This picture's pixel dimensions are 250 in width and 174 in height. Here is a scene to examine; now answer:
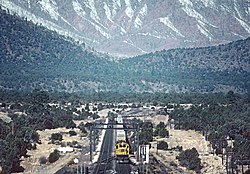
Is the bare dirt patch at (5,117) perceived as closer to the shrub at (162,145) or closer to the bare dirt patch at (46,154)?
the bare dirt patch at (46,154)

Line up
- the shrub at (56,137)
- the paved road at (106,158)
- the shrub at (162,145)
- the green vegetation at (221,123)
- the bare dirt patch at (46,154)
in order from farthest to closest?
the shrub at (56,137)
the shrub at (162,145)
the green vegetation at (221,123)
the bare dirt patch at (46,154)
the paved road at (106,158)

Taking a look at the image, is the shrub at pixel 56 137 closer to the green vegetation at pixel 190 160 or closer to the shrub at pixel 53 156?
the shrub at pixel 53 156

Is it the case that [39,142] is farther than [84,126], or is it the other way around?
[84,126]

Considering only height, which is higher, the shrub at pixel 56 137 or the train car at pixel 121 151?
the shrub at pixel 56 137

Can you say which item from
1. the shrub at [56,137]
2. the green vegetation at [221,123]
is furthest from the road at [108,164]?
the green vegetation at [221,123]

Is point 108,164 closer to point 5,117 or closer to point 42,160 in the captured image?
point 42,160

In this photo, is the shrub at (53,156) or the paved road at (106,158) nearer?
the paved road at (106,158)

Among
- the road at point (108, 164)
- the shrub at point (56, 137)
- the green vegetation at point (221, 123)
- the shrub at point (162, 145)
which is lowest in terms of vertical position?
the road at point (108, 164)

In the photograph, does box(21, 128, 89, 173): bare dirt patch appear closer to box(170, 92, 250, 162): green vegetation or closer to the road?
the road

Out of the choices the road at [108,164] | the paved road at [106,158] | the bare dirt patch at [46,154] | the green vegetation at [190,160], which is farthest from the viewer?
the green vegetation at [190,160]

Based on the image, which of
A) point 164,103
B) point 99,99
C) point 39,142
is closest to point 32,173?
point 39,142

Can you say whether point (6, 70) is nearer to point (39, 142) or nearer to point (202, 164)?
point (39, 142)
